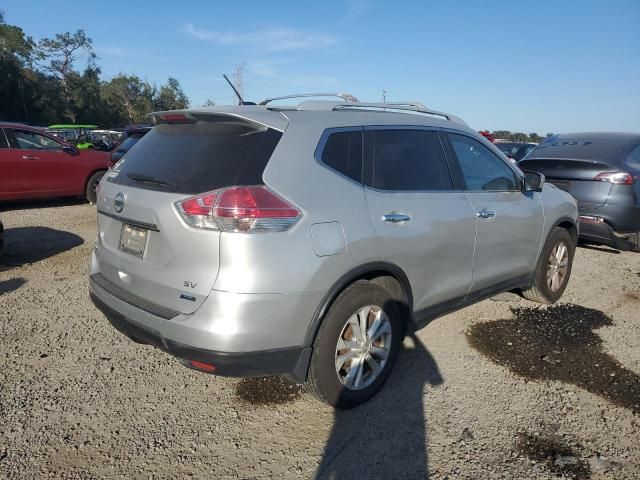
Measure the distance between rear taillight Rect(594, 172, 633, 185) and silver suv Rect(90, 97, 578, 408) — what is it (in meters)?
3.34

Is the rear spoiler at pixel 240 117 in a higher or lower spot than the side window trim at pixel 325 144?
higher

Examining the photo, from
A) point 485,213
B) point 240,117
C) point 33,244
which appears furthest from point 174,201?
point 33,244

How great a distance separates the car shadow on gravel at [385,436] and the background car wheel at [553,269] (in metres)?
1.84

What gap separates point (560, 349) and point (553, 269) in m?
1.14

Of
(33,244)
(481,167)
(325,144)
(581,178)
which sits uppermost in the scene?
(325,144)

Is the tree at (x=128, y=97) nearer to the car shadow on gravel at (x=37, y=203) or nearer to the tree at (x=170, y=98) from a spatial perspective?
the tree at (x=170, y=98)

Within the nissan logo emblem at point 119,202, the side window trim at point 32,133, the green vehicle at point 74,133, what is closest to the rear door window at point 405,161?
the nissan logo emblem at point 119,202

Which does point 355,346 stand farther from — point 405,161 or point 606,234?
point 606,234

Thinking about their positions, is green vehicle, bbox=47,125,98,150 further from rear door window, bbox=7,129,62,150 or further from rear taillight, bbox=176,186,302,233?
rear taillight, bbox=176,186,302,233

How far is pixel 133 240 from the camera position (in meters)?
2.64

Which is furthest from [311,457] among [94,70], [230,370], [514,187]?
[94,70]

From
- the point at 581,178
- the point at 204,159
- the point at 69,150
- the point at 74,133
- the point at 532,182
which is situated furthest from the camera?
the point at 74,133

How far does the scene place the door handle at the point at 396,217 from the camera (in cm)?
280

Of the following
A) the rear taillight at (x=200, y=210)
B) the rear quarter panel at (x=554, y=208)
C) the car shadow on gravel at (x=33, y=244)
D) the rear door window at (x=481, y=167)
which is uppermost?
the rear door window at (x=481, y=167)
